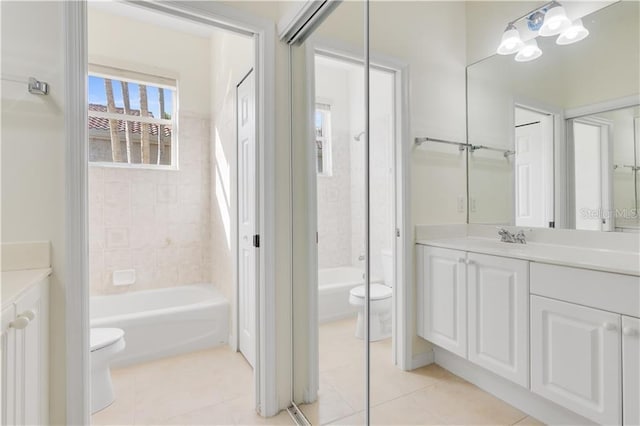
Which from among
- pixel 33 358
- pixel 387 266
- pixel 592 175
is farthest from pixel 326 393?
pixel 592 175

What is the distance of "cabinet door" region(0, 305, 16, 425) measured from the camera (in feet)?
2.79

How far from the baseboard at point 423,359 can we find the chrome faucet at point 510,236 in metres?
0.49

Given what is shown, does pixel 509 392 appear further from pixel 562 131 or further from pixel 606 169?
pixel 562 131

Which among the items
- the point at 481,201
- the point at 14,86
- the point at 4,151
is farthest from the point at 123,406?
the point at 481,201

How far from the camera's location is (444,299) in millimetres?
1122

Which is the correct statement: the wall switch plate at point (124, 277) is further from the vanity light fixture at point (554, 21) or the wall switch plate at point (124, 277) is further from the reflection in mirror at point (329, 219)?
the vanity light fixture at point (554, 21)

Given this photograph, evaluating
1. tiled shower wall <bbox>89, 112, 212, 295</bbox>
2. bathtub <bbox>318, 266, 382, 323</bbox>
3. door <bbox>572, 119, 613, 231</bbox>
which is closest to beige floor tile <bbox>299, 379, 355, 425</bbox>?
bathtub <bbox>318, 266, 382, 323</bbox>

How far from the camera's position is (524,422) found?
2.66 ft

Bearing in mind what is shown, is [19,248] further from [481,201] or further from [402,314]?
[481,201]

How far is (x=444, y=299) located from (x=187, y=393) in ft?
5.72

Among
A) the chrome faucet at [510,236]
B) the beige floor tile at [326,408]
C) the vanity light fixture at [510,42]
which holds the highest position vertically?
the vanity light fixture at [510,42]

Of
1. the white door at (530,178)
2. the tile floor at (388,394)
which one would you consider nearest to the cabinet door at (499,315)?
the tile floor at (388,394)

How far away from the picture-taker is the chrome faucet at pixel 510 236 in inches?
42.1

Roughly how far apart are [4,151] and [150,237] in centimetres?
213
